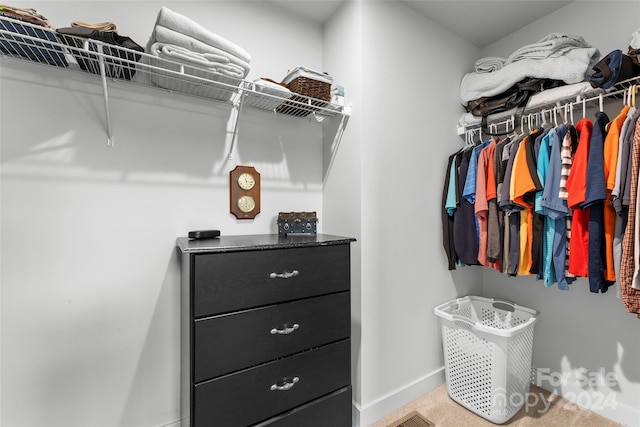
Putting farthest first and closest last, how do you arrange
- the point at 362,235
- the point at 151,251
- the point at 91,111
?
the point at 362,235, the point at 151,251, the point at 91,111

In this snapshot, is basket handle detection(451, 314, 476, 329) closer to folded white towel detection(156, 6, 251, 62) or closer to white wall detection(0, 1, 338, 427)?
white wall detection(0, 1, 338, 427)

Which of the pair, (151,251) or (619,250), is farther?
(151,251)

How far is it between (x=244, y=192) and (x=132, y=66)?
0.73 metres

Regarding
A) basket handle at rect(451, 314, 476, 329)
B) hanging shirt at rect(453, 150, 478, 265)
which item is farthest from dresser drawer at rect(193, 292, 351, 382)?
hanging shirt at rect(453, 150, 478, 265)

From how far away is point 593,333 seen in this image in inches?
67.0

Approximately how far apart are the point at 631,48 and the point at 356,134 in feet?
4.34

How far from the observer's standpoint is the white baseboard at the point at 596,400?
155cm

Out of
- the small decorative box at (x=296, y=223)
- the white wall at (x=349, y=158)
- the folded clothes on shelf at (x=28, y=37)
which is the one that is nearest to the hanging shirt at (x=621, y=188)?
the white wall at (x=349, y=158)

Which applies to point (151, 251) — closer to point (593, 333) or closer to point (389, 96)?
point (389, 96)

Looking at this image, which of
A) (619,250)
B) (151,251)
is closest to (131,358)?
(151,251)

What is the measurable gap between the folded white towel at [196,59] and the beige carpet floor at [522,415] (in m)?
1.99

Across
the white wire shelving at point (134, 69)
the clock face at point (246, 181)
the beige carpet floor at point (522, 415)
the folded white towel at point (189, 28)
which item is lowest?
the beige carpet floor at point (522, 415)

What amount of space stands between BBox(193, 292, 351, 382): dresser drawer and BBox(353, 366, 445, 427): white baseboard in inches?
23.9

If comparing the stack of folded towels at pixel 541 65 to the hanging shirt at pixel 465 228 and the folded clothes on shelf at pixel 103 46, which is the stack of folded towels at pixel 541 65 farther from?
the folded clothes on shelf at pixel 103 46
